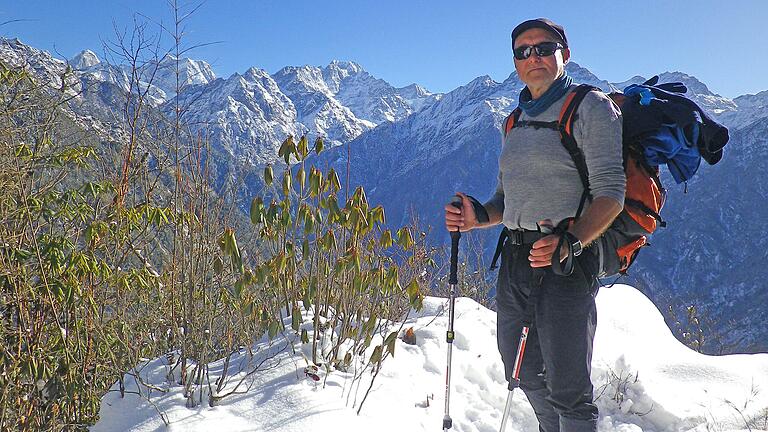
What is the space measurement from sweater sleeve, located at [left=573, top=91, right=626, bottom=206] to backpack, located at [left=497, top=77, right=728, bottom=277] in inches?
2.4

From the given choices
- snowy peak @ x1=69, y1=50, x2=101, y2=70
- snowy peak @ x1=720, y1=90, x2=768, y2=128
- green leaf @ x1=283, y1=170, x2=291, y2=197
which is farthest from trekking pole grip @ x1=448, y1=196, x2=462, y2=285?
snowy peak @ x1=720, y1=90, x2=768, y2=128

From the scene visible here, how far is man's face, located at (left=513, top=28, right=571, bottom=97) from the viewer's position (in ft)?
7.38

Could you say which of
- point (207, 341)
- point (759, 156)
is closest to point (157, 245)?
point (207, 341)

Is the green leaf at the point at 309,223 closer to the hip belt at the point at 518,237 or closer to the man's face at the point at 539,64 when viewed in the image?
the hip belt at the point at 518,237

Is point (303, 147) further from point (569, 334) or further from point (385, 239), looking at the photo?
point (569, 334)

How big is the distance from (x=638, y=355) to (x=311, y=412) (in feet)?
9.18

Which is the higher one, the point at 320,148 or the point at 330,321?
the point at 320,148

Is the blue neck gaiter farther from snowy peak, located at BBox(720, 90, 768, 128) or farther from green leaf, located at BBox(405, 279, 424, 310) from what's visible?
snowy peak, located at BBox(720, 90, 768, 128)

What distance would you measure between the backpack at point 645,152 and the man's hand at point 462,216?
599 mm

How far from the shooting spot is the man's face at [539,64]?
7.38 ft

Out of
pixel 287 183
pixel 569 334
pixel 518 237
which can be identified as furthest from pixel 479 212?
pixel 287 183

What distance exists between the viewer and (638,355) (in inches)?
163

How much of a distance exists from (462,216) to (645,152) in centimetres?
92

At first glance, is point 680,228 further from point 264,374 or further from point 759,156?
point 264,374
